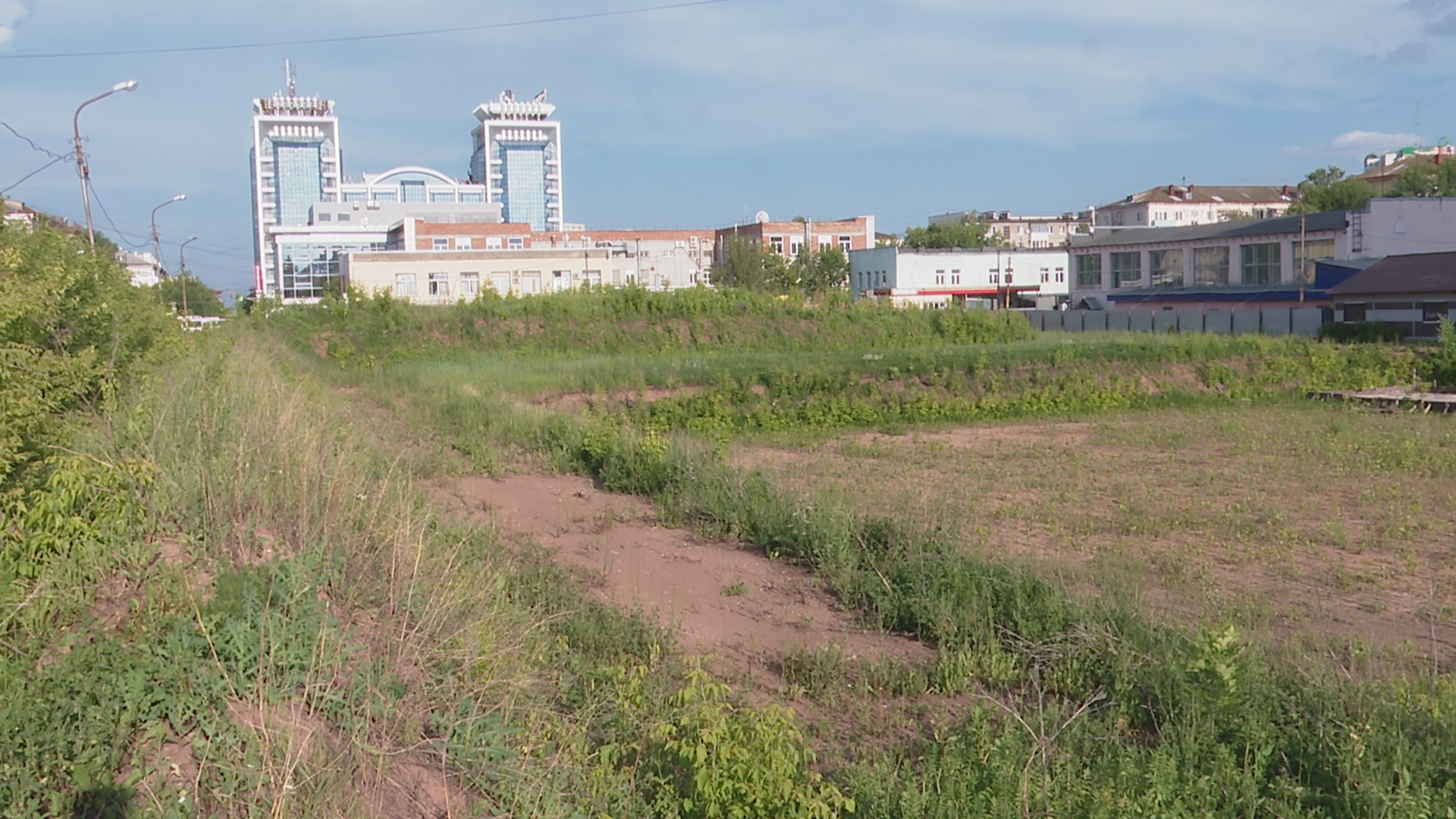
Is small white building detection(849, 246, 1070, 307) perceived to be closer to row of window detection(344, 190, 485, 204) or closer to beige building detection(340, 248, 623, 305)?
beige building detection(340, 248, 623, 305)

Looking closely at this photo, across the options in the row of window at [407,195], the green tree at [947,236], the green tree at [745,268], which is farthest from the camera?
the row of window at [407,195]

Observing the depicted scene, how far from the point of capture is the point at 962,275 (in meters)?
78.1

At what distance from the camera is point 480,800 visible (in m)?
4.94

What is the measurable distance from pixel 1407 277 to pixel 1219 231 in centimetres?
2568

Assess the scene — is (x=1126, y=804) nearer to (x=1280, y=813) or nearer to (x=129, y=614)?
(x=1280, y=813)

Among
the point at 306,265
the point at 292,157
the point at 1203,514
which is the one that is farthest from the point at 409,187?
the point at 1203,514

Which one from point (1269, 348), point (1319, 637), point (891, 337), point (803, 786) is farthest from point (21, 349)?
point (891, 337)

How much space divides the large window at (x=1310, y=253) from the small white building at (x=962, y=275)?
19168 mm

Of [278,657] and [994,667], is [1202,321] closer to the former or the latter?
[994,667]

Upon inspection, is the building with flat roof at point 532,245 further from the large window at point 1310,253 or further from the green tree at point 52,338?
the green tree at point 52,338

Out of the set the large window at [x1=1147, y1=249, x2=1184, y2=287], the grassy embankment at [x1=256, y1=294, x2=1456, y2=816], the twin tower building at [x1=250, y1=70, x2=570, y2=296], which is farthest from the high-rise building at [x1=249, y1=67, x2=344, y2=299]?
the grassy embankment at [x1=256, y1=294, x2=1456, y2=816]

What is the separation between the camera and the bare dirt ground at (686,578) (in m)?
8.70

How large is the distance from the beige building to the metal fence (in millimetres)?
20805

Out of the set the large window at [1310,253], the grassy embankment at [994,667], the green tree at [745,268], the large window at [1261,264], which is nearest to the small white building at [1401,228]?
the large window at [1310,253]
